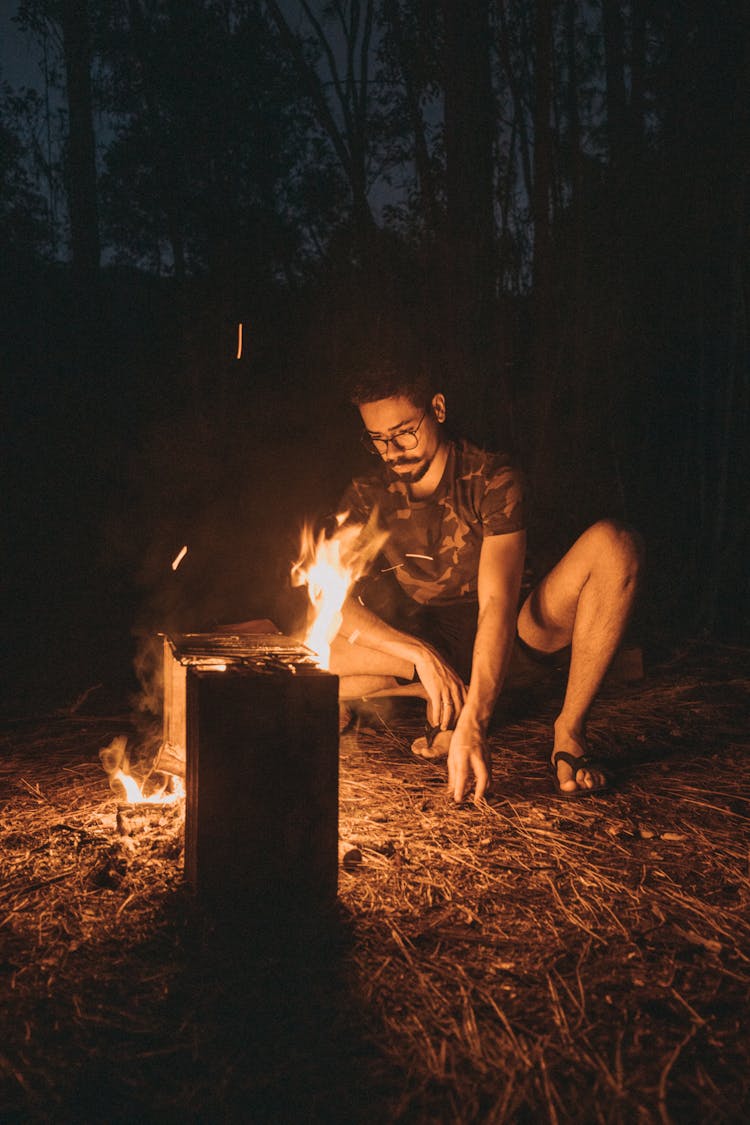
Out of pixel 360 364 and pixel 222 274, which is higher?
pixel 222 274

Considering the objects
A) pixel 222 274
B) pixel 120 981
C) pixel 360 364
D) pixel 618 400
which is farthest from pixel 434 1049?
pixel 222 274

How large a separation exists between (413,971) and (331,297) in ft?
32.8

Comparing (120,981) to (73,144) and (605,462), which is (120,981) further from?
(73,144)

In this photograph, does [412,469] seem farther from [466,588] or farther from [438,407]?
[466,588]

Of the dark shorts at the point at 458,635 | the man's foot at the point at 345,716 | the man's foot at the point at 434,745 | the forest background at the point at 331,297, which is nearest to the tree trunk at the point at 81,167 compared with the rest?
the forest background at the point at 331,297

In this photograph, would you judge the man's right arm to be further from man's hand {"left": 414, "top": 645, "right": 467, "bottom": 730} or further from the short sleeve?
the short sleeve

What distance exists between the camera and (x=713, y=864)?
8.31 ft

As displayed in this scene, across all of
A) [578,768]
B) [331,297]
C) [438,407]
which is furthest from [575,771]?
[331,297]

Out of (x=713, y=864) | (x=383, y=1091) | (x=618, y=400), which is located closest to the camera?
(x=383, y=1091)

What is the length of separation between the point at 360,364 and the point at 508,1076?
2266 millimetres

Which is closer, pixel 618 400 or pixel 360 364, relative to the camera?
pixel 360 364

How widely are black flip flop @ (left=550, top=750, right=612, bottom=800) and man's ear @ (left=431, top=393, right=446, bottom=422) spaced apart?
1.30 meters

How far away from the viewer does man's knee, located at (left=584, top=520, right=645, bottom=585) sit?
10.3 feet

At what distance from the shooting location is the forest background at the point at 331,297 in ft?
20.1
